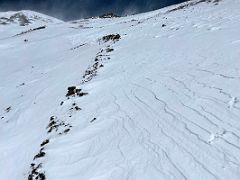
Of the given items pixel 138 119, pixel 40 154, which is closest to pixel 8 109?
pixel 40 154

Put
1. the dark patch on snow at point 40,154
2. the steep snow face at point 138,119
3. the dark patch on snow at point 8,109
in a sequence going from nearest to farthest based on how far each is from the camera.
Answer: the steep snow face at point 138,119 → the dark patch on snow at point 40,154 → the dark patch on snow at point 8,109

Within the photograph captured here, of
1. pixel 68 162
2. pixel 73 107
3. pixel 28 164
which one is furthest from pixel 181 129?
pixel 73 107

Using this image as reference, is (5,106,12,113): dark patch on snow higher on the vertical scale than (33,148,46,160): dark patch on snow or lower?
lower

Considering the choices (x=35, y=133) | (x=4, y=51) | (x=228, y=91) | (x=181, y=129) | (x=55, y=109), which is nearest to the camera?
(x=181, y=129)

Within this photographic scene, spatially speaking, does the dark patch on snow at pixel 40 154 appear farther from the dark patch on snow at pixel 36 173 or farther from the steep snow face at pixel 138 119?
the dark patch on snow at pixel 36 173

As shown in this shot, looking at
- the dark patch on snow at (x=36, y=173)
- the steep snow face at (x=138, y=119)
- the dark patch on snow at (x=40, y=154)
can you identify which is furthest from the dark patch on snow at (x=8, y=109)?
the dark patch on snow at (x=36, y=173)

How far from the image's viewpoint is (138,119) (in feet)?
28.6

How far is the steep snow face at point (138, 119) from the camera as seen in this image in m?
6.36

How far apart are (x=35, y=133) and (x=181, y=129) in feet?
16.9

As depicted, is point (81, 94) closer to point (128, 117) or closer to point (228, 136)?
point (128, 117)

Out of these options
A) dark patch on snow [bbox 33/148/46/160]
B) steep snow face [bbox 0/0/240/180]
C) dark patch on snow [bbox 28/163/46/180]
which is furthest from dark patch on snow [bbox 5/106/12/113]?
dark patch on snow [bbox 28/163/46/180]

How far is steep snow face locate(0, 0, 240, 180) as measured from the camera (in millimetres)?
6363

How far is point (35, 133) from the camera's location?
1075 cm

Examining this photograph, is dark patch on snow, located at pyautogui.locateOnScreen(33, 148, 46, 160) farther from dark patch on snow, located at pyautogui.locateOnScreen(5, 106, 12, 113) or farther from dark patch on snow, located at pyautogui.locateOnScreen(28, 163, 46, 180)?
dark patch on snow, located at pyautogui.locateOnScreen(5, 106, 12, 113)
